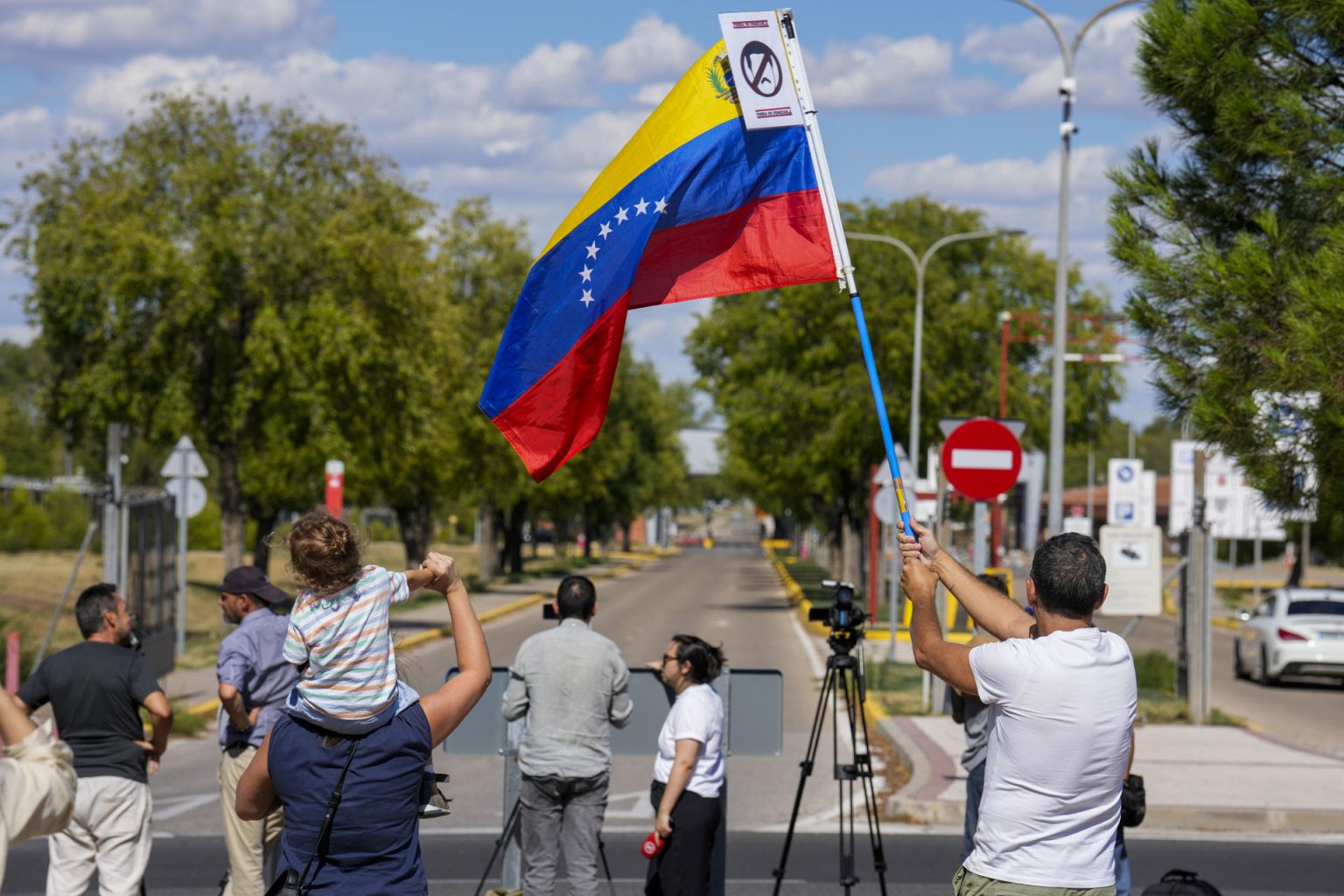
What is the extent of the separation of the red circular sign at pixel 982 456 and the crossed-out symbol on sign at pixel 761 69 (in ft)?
28.4

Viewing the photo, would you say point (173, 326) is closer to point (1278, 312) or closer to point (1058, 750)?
point (1278, 312)

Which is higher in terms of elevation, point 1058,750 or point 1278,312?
point 1278,312

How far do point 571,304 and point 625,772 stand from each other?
9146mm

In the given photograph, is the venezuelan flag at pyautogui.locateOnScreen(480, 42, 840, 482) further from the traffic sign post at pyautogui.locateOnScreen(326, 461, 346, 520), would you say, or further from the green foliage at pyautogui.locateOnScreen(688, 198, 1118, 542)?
the green foliage at pyautogui.locateOnScreen(688, 198, 1118, 542)

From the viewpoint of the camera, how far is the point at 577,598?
287 inches

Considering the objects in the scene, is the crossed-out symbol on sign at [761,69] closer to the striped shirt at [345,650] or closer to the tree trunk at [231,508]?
the striped shirt at [345,650]

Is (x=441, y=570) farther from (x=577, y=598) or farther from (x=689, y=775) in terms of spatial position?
(x=689, y=775)

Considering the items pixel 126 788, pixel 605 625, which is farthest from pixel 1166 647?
pixel 126 788

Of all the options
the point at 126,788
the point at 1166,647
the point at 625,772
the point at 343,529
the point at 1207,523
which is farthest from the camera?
the point at 1166,647

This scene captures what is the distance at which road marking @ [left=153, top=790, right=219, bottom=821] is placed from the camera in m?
12.2

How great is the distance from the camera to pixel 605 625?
35406 mm

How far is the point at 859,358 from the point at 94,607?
39011mm

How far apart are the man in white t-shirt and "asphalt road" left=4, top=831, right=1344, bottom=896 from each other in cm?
522

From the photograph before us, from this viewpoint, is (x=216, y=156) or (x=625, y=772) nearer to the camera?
(x=625, y=772)
